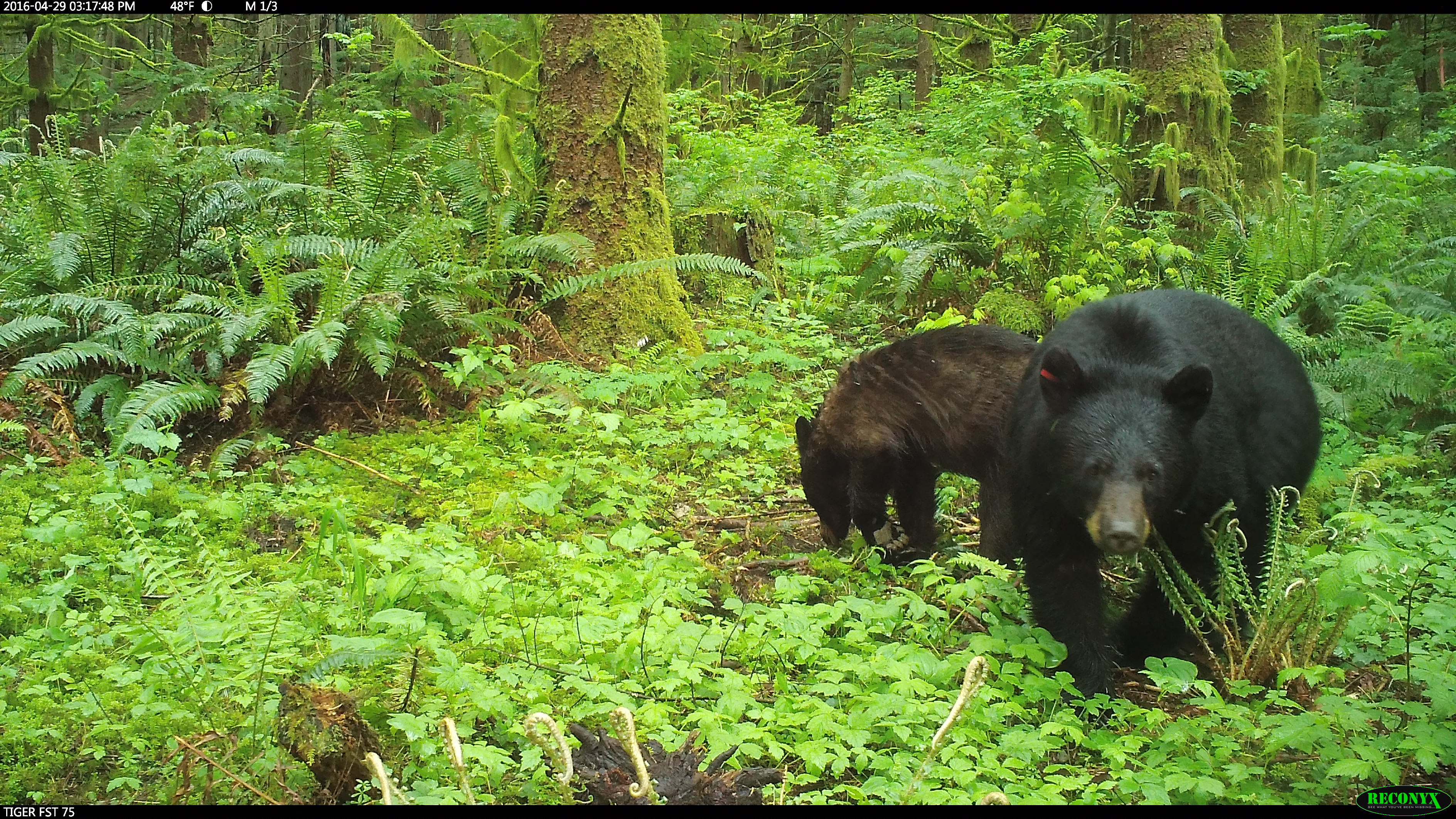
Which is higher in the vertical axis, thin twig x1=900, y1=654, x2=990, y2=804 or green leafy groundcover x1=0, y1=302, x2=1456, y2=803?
thin twig x1=900, y1=654, x2=990, y2=804

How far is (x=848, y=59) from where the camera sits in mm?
24203

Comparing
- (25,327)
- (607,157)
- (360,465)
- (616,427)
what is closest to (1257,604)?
(616,427)

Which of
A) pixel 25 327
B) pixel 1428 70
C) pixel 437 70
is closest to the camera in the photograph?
pixel 25 327

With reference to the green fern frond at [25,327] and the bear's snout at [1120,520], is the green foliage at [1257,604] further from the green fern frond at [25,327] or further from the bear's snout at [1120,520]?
the green fern frond at [25,327]

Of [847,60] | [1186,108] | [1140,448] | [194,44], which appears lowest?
[1140,448]

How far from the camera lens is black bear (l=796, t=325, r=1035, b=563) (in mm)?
5559

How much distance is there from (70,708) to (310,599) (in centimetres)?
94

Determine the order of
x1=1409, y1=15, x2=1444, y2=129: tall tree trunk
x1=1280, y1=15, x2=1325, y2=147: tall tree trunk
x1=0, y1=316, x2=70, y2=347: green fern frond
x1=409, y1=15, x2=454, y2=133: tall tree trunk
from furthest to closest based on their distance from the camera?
x1=1409, y1=15, x2=1444, y2=129: tall tree trunk, x1=1280, y1=15, x2=1325, y2=147: tall tree trunk, x1=409, y1=15, x2=454, y2=133: tall tree trunk, x1=0, y1=316, x2=70, y2=347: green fern frond

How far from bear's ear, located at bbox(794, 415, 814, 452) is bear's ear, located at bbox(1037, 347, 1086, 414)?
207 centimetres

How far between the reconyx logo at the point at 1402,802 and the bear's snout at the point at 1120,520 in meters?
1.04

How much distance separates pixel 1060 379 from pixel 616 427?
2.58m

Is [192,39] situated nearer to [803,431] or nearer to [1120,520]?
[803,431]

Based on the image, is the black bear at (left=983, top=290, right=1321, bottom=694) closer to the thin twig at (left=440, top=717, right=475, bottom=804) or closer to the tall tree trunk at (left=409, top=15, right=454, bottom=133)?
the thin twig at (left=440, top=717, right=475, bottom=804)

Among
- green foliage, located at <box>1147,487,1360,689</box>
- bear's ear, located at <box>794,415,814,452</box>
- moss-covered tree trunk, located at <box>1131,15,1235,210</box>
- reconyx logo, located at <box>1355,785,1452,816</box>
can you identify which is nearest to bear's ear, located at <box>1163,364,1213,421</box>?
green foliage, located at <box>1147,487,1360,689</box>
